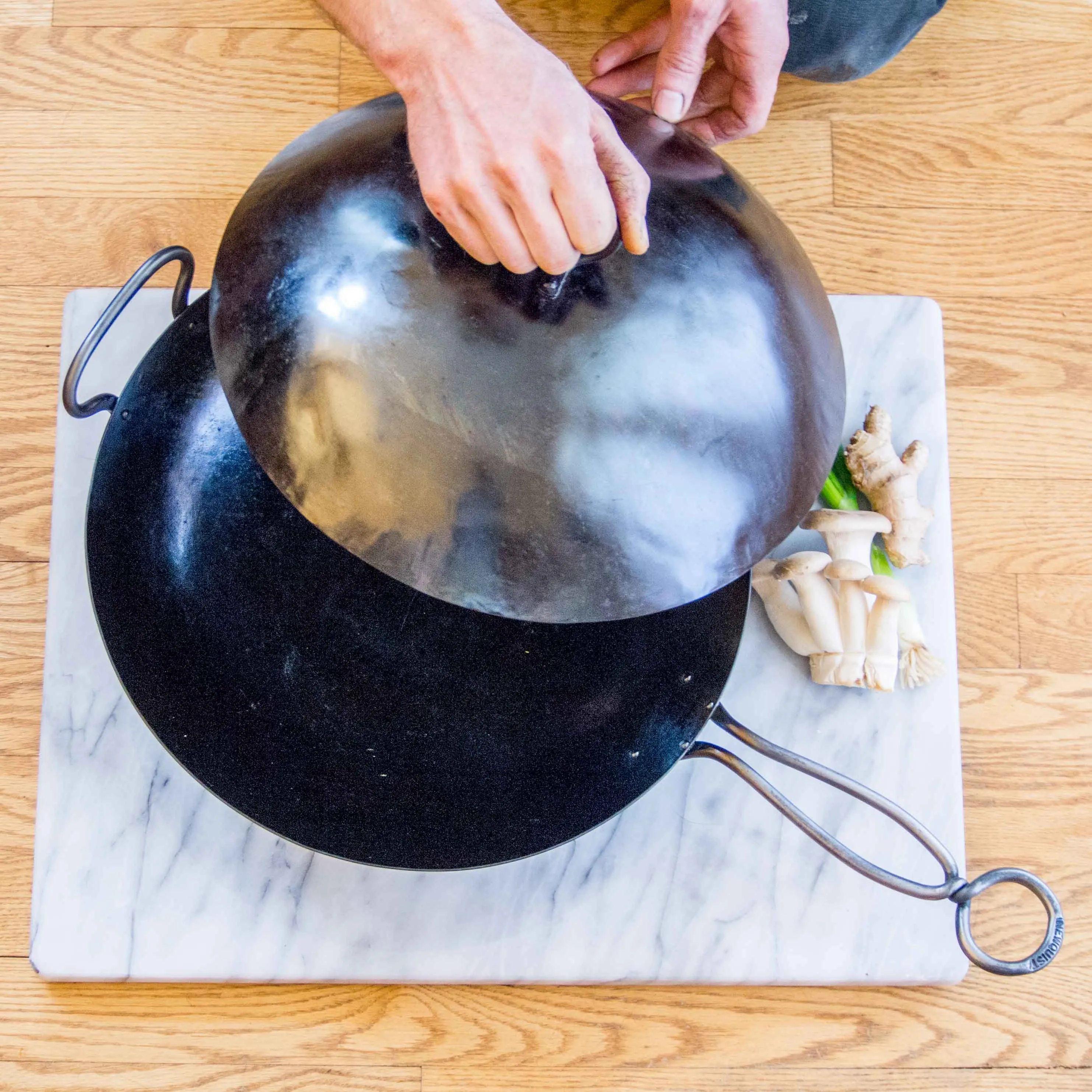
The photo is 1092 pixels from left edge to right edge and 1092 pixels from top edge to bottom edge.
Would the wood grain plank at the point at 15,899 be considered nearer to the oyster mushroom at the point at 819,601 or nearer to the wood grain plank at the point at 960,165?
the oyster mushroom at the point at 819,601

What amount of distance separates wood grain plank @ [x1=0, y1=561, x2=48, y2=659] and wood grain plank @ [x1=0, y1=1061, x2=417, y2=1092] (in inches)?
16.8

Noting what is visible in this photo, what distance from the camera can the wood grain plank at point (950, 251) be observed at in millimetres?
1229

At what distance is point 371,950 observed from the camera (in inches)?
37.5

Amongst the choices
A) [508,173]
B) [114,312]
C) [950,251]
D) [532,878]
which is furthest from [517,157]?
[950,251]

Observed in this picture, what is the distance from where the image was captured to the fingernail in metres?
0.63

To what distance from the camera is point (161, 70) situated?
4.07 feet

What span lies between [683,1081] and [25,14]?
1.48 m

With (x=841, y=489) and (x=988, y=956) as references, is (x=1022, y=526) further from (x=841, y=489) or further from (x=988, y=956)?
(x=988, y=956)

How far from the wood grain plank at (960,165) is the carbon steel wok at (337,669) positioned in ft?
2.36

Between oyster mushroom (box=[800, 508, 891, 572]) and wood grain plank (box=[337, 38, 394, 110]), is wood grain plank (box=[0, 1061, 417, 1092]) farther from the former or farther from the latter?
wood grain plank (box=[337, 38, 394, 110])

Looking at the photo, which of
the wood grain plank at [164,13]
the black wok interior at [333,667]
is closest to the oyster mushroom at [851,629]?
the black wok interior at [333,667]

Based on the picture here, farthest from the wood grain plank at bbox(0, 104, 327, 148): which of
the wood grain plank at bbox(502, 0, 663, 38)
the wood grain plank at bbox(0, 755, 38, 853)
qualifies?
the wood grain plank at bbox(0, 755, 38, 853)

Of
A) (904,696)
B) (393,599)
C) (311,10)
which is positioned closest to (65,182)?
(311,10)

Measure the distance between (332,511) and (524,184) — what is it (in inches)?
7.3
